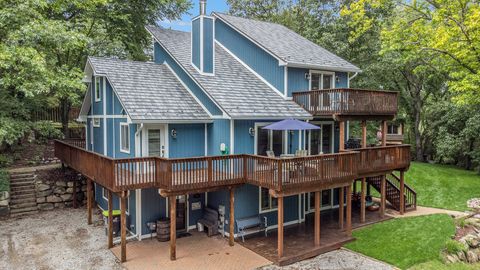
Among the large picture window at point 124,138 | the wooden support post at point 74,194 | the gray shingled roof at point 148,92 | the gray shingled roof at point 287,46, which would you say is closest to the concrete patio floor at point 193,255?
the large picture window at point 124,138

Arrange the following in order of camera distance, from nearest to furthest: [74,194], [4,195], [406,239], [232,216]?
1. [232,216]
2. [406,239]
3. [4,195]
4. [74,194]

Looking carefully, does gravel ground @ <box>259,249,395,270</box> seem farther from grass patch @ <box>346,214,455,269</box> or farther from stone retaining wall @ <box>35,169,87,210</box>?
stone retaining wall @ <box>35,169,87,210</box>

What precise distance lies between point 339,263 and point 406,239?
11.6 ft

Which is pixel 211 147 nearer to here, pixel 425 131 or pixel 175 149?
pixel 175 149

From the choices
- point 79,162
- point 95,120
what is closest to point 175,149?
point 79,162

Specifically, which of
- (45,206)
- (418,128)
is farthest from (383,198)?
(418,128)

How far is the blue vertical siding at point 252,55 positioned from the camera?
15.9 metres

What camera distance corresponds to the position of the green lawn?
18.3m

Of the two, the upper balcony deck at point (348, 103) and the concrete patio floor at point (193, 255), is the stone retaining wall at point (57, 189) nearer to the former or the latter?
the concrete patio floor at point (193, 255)

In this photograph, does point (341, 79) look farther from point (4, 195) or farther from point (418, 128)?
point (4, 195)

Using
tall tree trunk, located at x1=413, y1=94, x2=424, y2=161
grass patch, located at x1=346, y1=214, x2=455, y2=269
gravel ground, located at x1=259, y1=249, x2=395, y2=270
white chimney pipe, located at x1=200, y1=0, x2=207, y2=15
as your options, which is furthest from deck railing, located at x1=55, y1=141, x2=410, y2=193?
tall tree trunk, located at x1=413, y1=94, x2=424, y2=161

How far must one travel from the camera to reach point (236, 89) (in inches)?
584

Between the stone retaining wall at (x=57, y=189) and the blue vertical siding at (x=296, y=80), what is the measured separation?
1213cm

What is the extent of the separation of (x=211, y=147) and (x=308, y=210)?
6.31 m
